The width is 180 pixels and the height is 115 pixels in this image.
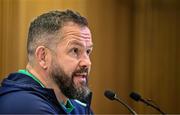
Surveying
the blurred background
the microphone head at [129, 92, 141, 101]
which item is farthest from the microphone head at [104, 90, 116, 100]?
the blurred background

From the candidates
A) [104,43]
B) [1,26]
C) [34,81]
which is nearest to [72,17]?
[34,81]

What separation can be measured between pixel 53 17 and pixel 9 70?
1.76 m

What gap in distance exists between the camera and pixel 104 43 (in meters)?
3.46

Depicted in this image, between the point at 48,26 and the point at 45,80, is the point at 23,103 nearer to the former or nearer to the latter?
the point at 45,80

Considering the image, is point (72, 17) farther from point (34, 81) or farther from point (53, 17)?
point (34, 81)

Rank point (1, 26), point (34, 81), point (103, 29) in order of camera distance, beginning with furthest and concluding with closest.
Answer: point (103, 29) → point (1, 26) → point (34, 81)

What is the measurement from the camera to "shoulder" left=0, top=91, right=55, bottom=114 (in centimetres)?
111

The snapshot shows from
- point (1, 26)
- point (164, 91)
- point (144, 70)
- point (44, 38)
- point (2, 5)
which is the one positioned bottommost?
point (164, 91)

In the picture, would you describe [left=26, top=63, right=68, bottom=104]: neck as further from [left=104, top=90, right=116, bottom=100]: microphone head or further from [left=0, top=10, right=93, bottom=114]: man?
[left=104, top=90, right=116, bottom=100]: microphone head

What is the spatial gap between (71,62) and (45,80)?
13 cm

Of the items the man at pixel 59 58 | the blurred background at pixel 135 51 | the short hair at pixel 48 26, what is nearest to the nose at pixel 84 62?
the man at pixel 59 58

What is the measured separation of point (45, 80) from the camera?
1.35 meters

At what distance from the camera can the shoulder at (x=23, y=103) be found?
111cm

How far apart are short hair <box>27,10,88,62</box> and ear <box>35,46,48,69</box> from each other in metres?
0.02
